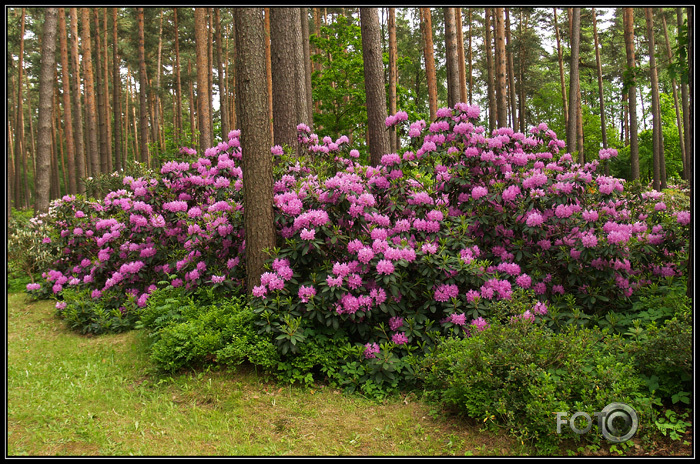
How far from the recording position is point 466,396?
324 centimetres

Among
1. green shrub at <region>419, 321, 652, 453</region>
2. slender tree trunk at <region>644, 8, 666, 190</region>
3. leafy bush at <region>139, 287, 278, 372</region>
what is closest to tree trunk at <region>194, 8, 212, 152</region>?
leafy bush at <region>139, 287, 278, 372</region>

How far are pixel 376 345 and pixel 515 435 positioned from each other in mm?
1412

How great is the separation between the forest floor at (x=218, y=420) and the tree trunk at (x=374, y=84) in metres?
4.93

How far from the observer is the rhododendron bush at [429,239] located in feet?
13.6

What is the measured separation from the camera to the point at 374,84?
316 inches

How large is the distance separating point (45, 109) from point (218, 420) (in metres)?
8.83

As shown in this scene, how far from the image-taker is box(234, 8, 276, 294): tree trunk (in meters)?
4.48

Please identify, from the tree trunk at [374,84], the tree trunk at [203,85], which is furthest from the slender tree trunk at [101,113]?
the tree trunk at [374,84]

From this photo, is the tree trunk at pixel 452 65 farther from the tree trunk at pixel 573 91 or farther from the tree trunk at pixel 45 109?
the tree trunk at pixel 45 109

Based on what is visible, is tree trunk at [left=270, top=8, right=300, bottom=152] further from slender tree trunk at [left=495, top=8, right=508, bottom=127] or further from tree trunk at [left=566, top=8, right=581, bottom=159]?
tree trunk at [left=566, top=8, right=581, bottom=159]

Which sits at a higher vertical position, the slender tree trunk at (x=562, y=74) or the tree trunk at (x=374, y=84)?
the slender tree trunk at (x=562, y=74)

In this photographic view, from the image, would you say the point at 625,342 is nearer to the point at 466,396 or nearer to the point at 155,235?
the point at 466,396

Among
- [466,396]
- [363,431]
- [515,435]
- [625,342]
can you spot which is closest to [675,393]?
[625,342]

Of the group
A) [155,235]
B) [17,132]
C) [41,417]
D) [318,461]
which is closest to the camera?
[318,461]
